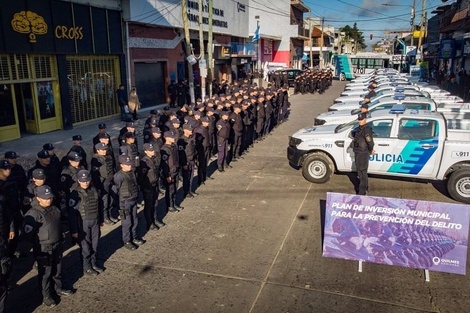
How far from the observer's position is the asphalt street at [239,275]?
17.4 feet

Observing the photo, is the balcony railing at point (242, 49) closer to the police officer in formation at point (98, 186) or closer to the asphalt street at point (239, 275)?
the police officer in formation at point (98, 186)

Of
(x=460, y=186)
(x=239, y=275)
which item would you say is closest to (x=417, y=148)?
(x=460, y=186)

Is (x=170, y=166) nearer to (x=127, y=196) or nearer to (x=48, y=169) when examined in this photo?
(x=127, y=196)

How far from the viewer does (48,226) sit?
5152 mm

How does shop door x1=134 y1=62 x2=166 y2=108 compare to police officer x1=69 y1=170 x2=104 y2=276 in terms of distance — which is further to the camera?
shop door x1=134 y1=62 x2=166 y2=108

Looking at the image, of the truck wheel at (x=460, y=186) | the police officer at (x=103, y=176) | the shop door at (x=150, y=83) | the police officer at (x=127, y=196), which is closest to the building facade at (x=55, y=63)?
the shop door at (x=150, y=83)

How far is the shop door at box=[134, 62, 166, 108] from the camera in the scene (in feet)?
67.9

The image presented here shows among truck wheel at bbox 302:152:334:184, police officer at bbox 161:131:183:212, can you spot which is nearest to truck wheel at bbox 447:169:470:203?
truck wheel at bbox 302:152:334:184

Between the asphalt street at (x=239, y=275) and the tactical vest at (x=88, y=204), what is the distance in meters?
0.94

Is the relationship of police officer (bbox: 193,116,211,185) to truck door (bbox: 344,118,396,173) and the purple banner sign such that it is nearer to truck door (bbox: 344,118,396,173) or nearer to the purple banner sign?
truck door (bbox: 344,118,396,173)

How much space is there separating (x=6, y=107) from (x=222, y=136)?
7.99m

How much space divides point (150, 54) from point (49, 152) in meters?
14.4

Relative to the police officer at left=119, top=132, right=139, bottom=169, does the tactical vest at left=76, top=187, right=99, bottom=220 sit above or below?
below

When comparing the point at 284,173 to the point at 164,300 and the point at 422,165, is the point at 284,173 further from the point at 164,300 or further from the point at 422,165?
the point at 164,300
